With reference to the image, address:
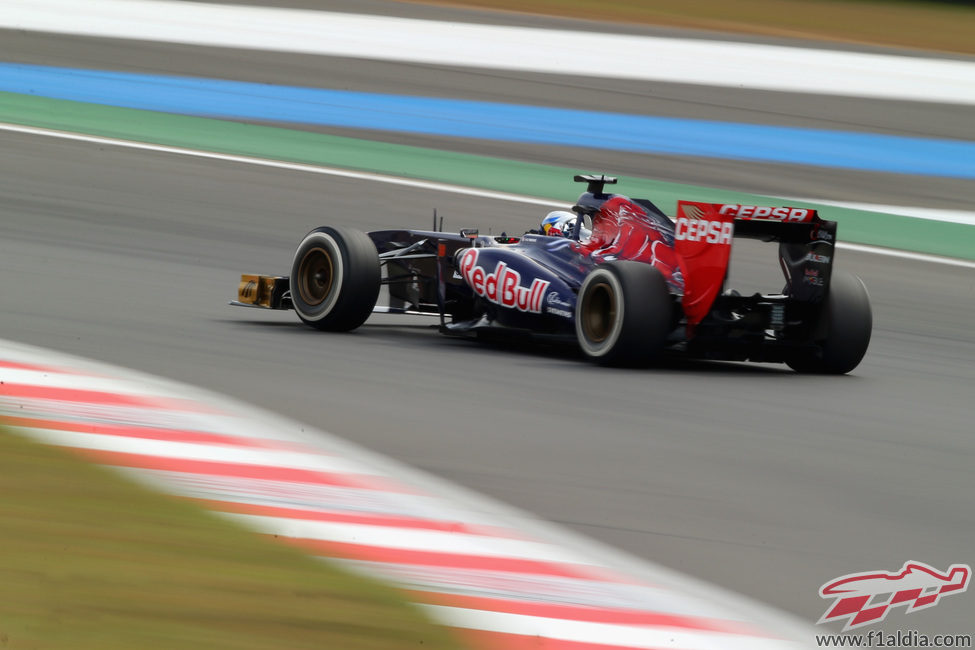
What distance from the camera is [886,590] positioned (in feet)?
15.0

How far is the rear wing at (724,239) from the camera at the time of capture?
808 cm

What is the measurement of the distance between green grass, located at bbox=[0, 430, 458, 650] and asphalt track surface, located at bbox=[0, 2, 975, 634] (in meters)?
1.13

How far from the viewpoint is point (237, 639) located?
12.4 feet

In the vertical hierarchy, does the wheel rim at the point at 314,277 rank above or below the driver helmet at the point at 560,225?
Result: below

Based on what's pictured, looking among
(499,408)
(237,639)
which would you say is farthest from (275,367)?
(237,639)

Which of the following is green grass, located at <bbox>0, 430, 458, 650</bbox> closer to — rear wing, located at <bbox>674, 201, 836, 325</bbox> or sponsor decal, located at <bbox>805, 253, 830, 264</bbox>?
rear wing, located at <bbox>674, 201, 836, 325</bbox>

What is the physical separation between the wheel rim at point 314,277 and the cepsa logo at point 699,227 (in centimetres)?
242

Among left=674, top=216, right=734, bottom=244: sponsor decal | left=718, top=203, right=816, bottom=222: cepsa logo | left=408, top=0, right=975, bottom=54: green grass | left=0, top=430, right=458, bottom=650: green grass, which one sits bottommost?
left=0, top=430, right=458, bottom=650: green grass

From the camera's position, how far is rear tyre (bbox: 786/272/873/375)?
8539 millimetres

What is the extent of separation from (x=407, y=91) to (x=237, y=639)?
52.0 ft

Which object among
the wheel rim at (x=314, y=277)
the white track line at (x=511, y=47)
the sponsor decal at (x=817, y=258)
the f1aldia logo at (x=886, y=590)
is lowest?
the f1aldia logo at (x=886, y=590)

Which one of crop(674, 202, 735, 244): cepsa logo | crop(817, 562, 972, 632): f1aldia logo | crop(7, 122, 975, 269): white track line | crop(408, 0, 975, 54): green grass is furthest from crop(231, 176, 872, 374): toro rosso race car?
crop(408, 0, 975, 54): green grass

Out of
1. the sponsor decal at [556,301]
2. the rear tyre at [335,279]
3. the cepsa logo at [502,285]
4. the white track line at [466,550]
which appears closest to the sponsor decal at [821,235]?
the sponsor decal at [556,301]

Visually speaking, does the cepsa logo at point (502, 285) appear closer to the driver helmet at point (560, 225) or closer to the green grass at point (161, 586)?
the driver helmet at point (560, 225)
